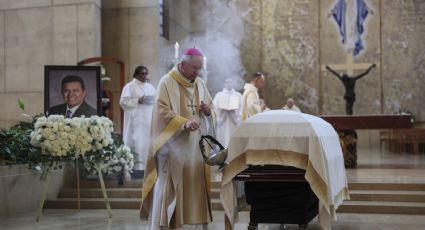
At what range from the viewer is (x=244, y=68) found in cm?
1758

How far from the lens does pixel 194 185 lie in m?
4.98

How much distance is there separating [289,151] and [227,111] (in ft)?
22.4

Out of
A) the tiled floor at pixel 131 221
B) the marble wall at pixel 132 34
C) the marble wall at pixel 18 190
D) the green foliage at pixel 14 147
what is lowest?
the tiled floor at pixel 131 221

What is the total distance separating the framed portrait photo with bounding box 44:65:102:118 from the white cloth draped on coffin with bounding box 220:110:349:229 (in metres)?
3.64

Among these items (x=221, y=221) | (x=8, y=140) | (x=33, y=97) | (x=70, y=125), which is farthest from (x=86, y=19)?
(x=221, y=221)

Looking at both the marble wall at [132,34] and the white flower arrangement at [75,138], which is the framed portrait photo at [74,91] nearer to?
the white flower arrangement at [75,138]

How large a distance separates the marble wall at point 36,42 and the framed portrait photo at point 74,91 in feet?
13.6

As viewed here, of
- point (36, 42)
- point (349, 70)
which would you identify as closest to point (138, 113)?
point (36, 42)

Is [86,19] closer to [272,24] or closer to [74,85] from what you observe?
[74,85]

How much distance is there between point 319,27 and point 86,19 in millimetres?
8363

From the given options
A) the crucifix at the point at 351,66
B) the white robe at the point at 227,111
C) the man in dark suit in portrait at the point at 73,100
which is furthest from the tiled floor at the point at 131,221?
the crucifix at the point at 351,66

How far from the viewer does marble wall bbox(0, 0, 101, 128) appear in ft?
39.0

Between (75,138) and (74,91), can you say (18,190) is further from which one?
(74,91)

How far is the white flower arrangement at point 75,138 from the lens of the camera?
21.0 ft
